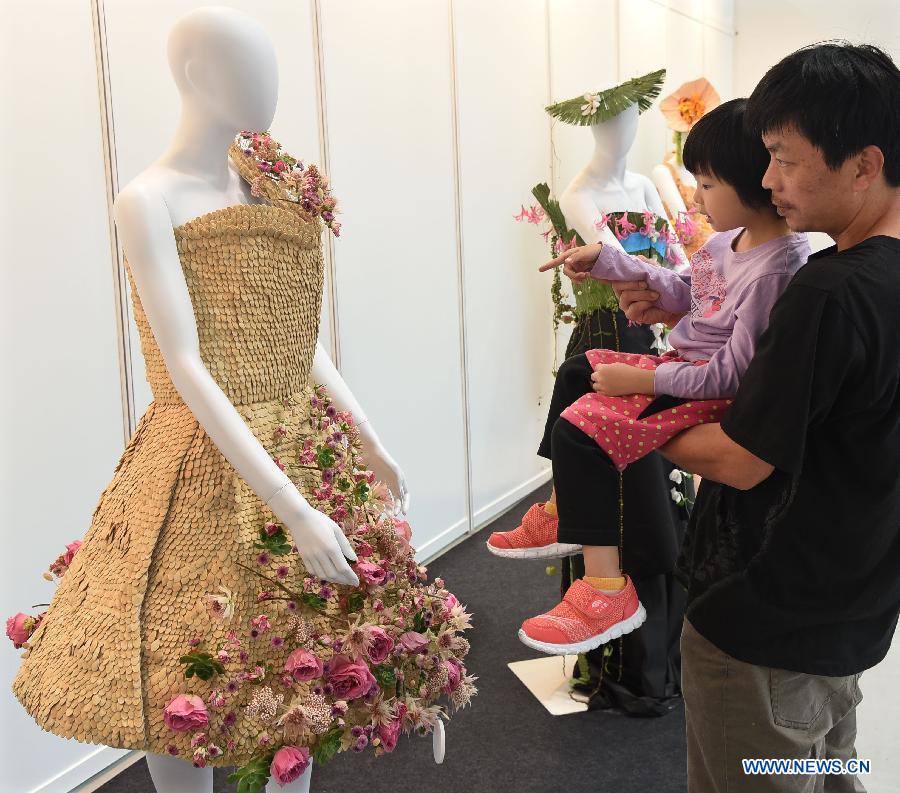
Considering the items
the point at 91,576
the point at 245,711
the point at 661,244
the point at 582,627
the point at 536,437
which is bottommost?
the point at 536,437

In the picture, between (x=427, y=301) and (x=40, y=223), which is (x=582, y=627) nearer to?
(x=40, y=223)

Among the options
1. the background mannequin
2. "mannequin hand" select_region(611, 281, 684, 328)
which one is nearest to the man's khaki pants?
"mannequin hand" select_region(611, 281, 684, 328)

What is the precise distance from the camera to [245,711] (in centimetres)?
132

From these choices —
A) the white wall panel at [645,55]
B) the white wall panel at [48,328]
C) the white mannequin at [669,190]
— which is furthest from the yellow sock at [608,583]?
the white wall panel at [645,55]

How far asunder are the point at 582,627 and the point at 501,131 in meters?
3.51

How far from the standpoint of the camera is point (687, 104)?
5.67 meters

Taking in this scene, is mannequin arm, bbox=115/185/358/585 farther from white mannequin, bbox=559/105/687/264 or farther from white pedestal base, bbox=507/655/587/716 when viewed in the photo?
white mannequin, bbox=559/105/687/264

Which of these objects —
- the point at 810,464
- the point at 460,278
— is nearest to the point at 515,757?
the point at 810,464

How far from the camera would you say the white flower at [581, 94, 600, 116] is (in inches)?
129

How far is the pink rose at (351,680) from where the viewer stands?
1344mm

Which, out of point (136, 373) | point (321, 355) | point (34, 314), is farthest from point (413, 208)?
point (321, 355)

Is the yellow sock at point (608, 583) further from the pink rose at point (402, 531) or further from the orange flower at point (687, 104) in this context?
the orange flower at point (687, 104)

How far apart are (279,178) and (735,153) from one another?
77 cm

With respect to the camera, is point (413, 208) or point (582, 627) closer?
point (582, 627)
